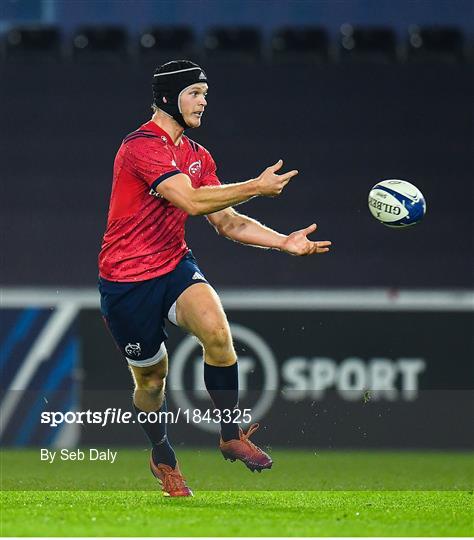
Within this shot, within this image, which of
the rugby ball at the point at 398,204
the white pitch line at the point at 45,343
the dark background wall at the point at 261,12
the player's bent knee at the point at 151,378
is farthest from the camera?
the dark background wall at the point at 261,12

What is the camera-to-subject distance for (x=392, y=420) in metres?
11.4

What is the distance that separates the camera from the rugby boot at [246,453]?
692 cm

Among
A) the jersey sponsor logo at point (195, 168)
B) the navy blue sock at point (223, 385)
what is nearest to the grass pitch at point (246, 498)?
the navy blue sock at point (223, 385)

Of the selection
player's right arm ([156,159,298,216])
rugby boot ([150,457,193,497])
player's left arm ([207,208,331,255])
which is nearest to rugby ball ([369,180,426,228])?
player's left arm ([207,208,331,255])

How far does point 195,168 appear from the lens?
736cm

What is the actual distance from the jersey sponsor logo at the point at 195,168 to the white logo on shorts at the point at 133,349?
0.98 m

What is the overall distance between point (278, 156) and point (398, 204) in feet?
18.4

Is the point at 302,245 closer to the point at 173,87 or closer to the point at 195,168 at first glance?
the point at 195,168

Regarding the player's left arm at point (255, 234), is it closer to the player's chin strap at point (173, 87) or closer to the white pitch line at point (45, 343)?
the player's chin strap at point (173, 87)

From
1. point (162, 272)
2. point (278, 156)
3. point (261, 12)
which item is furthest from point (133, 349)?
point (261, 12)

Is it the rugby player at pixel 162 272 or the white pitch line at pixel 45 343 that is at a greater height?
the rugby player at pixel 162 272

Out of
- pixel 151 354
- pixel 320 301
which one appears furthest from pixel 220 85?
pixel 151 354

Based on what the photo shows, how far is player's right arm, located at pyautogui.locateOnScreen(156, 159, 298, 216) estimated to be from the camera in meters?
6.54

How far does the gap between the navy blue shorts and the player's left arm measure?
0.31 m
